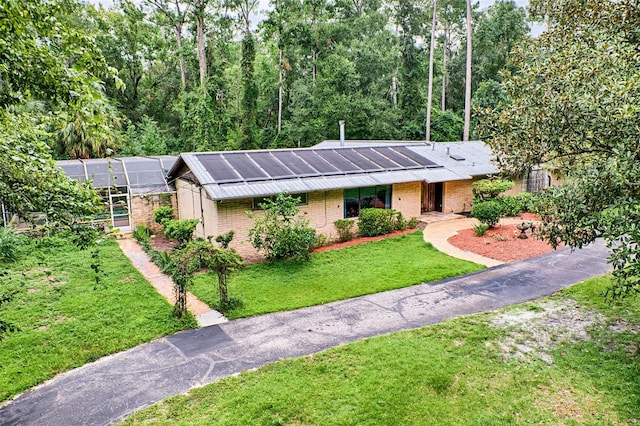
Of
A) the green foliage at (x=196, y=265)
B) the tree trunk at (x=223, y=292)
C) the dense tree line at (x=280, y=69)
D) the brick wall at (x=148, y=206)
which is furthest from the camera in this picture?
the dense tree line at (x=280, y=69)

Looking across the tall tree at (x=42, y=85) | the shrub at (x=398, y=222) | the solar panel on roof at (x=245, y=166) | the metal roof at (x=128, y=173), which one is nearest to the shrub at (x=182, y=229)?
the solar panel on roof at (x=245, y=166)

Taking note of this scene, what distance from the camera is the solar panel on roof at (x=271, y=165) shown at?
1605cm

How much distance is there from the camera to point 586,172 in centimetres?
643

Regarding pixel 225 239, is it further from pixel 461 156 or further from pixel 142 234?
pixel 461 156

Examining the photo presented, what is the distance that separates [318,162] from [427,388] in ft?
40.6

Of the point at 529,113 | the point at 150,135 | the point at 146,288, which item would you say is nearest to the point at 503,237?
the point at 529,113

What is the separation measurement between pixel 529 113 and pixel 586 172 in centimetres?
145

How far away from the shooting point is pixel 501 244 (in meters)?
15.6

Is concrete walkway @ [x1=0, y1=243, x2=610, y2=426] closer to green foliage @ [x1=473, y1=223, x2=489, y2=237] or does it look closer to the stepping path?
the stepping path

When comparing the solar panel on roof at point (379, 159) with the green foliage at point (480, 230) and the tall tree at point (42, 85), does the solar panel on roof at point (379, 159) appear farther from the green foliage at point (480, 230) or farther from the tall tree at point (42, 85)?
the tall tree at point (42, 85)

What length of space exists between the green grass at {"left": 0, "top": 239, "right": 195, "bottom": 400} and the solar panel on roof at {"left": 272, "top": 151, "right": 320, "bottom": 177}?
6.93 meters

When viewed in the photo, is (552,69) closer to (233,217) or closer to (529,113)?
(529,113)

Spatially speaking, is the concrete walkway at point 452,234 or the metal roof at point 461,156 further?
the metal roof at point 461,156

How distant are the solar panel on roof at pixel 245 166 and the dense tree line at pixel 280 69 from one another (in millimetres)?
14151
